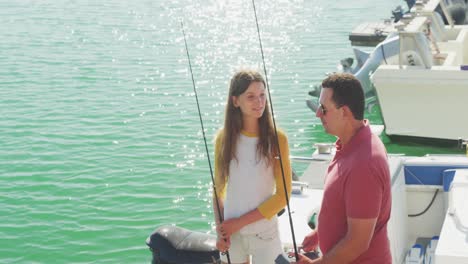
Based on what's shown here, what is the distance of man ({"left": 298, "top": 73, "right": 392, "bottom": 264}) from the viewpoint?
2322 mm

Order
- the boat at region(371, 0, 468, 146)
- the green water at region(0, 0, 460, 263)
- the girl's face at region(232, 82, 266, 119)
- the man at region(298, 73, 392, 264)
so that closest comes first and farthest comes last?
the man at region(298, 73, 392, 264)
the girl's face at region(232, 82, 266, 119)
the green water at region(0, 0, 460, 263)
the boat at region(371, 0, 468, 146)

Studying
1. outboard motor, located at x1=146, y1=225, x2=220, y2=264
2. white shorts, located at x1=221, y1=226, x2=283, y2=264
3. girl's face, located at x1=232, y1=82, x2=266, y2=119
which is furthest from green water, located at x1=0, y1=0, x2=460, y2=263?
girl's face, located at x1=232, y1=82, x2=266, y2=119

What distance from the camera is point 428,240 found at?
13.9 ft

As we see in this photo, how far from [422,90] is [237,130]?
502 centimetres

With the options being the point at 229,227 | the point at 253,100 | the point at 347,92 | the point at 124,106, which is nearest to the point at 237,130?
the point at 253,100

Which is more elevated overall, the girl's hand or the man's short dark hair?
the man's short dark hair

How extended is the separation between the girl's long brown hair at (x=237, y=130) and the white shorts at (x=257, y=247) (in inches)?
11.0

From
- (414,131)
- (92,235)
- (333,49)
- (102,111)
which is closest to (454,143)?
(414,131)

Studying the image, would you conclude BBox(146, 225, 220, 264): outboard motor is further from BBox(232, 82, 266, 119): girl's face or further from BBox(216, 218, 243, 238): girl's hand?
BBox(232, 82, 266, 119): girl's face

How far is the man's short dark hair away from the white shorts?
0.89 metres

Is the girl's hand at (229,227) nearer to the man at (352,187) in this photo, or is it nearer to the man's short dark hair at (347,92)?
the man at (352,187)

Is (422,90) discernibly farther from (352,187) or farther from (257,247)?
(352,187)

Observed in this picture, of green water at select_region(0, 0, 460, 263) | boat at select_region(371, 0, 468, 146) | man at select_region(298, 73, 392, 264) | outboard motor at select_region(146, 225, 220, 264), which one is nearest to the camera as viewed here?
man at select_region(298, 73, 392, 264)

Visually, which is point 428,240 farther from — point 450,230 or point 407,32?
point 407,32
